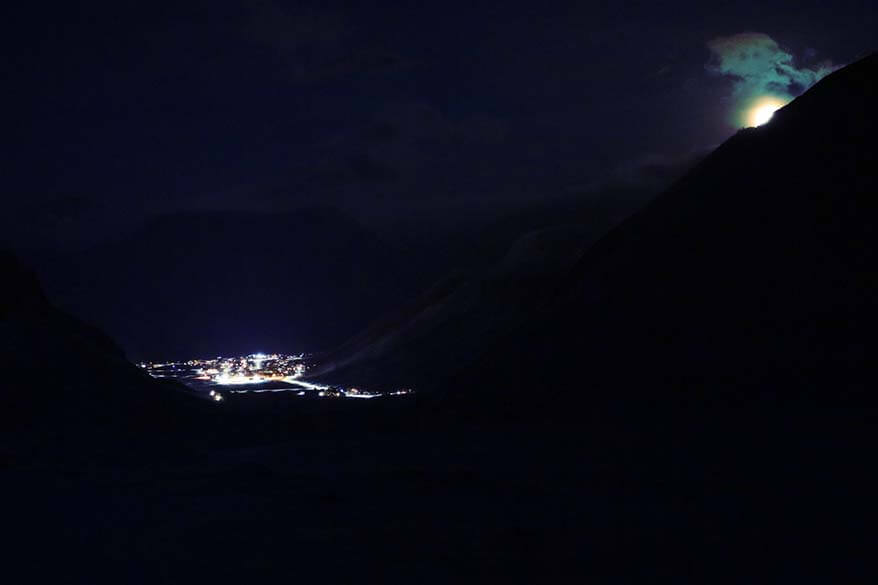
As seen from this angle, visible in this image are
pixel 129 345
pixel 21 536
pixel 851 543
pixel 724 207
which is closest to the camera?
pixel 851 543

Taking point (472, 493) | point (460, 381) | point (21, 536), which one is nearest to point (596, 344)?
point (460, 381)

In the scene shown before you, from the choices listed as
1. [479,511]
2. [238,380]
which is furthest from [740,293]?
[238,380]

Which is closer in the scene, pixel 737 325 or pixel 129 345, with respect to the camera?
pixel 737 325

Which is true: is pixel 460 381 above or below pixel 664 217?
below

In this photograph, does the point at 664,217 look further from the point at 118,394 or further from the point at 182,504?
the point at 182,504

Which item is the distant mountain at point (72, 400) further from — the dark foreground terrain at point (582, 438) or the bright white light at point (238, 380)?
the bright white light at point (238, 380)

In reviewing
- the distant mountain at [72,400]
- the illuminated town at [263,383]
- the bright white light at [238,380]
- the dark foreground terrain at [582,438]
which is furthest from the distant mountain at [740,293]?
the bright white light at [238,380]

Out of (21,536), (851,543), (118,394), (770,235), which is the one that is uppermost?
(770,235)

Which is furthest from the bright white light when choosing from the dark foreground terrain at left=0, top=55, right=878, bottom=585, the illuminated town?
the dark foreground terrain at left=0, top=55, right=878, bottom=585
